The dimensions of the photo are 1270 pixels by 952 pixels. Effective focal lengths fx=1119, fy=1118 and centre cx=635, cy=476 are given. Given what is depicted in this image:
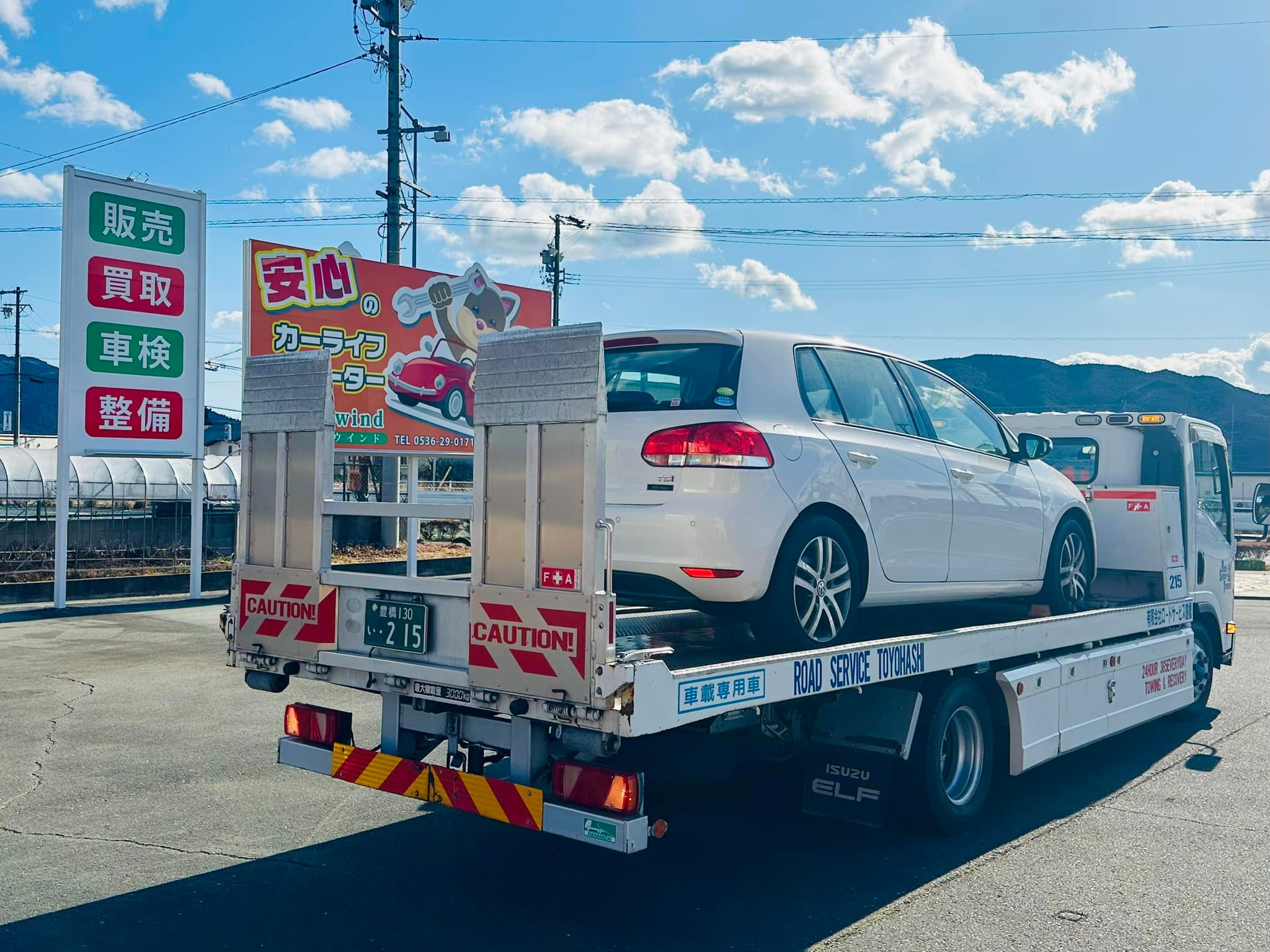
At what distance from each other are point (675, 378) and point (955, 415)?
7.47 feet

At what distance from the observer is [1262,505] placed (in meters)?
9.45

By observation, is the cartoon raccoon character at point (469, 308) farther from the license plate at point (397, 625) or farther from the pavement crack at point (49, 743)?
the license plate at point (397, 625)

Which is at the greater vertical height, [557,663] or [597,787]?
[557,663]

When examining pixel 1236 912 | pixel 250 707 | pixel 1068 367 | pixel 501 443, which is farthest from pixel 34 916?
pixel 1068 367

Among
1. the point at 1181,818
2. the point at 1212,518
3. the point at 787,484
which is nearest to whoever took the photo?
the point at 787,484

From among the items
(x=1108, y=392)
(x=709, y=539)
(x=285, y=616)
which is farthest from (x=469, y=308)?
(x=1108, y=392)

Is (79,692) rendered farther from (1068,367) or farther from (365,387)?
(1068,367)

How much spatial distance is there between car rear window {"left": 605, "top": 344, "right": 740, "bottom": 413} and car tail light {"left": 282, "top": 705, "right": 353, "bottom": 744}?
184cm

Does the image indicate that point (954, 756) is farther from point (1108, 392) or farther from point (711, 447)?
point (1108, 392)

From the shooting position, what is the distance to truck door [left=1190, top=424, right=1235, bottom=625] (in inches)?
357

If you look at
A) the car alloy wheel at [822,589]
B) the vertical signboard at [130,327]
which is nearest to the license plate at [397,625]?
the car alloy wheel at [822,589]

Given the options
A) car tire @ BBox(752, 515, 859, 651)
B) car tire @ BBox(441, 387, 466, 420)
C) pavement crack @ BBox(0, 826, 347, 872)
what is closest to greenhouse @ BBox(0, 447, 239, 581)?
car tire @ BBox(441, 387, 466, 420)

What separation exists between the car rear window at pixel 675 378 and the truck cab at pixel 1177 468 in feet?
14.4

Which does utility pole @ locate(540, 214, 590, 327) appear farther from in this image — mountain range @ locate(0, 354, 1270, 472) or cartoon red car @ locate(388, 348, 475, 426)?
mountain range @ locate(0, 354, 1270, 472)
